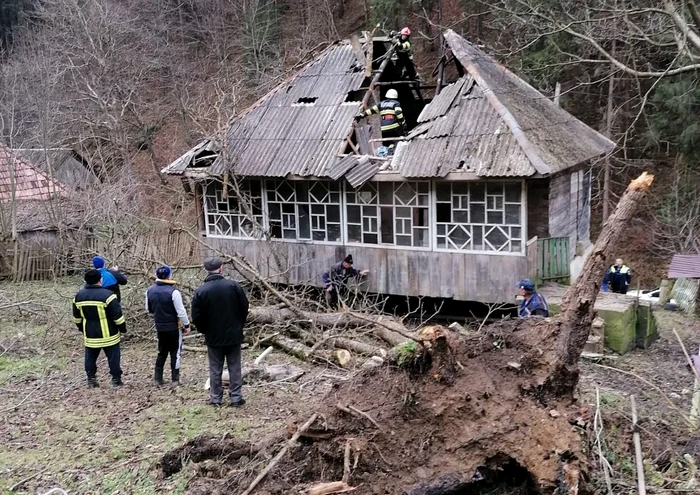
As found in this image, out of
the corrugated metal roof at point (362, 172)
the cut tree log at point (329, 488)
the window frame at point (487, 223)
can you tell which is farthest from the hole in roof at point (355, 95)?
the cut tree log at point (329, 488)

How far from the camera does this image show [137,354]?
10805mm

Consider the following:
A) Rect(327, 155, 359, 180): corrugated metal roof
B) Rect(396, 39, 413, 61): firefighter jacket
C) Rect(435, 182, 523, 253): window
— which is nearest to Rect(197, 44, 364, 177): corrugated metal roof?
Rect(327, 155, 359, 180): corrugated metal roof

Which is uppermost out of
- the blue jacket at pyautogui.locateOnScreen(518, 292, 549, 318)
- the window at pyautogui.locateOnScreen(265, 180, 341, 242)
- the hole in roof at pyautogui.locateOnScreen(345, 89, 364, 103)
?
the hole in roof at pyautogui.locateOnScreen(345, 89, 364, 103)

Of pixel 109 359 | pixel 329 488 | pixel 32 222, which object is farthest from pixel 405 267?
pixel 32 222

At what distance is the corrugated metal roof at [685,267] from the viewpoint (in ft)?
46.8

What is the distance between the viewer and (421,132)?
1408 centimetres

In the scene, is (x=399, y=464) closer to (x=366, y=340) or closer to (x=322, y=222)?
(x=366, y=340)

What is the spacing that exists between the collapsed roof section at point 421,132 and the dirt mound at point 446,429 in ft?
24.1

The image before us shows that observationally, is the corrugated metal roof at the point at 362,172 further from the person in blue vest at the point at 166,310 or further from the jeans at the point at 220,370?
the jeans at the point at 220,370

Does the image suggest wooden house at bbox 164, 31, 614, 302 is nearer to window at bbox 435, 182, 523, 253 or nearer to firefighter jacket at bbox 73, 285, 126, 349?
window at bbox 435, 182, 523, 253

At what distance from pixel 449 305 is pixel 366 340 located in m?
4.43

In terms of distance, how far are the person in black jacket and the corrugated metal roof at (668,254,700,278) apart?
36.3ft

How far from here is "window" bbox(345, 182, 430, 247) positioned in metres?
13.9

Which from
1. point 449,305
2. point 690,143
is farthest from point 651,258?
point 449,305
